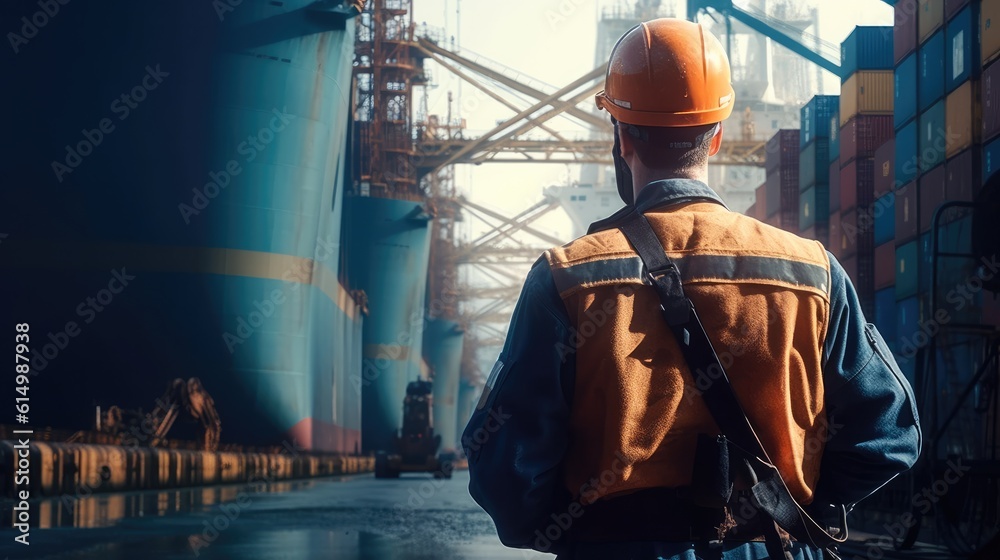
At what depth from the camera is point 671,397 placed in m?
2.25

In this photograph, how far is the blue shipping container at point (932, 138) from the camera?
20.5 metres

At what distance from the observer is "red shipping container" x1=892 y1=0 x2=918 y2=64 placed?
74.0 ft

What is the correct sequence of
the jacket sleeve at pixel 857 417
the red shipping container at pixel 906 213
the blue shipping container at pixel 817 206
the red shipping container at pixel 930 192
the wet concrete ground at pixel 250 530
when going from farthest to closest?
the blue shipping container at pixel 817 206
the red shipping container at pixel 906 213
the red shipping container at pixel 930 192
the wet concrete ground at pixel 250 530
the jacket sleeve at pixel 857 417

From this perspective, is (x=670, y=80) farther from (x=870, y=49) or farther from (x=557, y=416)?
(x=870, y=49)

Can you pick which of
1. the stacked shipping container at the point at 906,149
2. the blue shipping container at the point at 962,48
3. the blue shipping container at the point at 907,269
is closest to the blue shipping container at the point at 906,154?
the stacked shipping container at the point at 906,149

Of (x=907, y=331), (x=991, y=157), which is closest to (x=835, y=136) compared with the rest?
(x=907, y=331)

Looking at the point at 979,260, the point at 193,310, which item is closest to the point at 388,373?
the point at 193,310

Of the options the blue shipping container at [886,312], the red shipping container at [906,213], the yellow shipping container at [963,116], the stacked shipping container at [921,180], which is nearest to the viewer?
the stacked shipping container at [921,180]

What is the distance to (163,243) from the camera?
1282 inches

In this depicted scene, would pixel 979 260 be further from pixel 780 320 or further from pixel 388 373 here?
pixel 388 373

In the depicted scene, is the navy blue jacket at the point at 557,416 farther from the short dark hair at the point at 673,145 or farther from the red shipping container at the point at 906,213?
the red shipping container at the point at 906,213

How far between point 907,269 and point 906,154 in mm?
2017

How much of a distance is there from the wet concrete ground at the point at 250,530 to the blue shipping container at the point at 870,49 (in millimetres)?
16428

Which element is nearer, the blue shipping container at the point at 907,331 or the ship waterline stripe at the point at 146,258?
the blue shipping container at the point at 907,331
